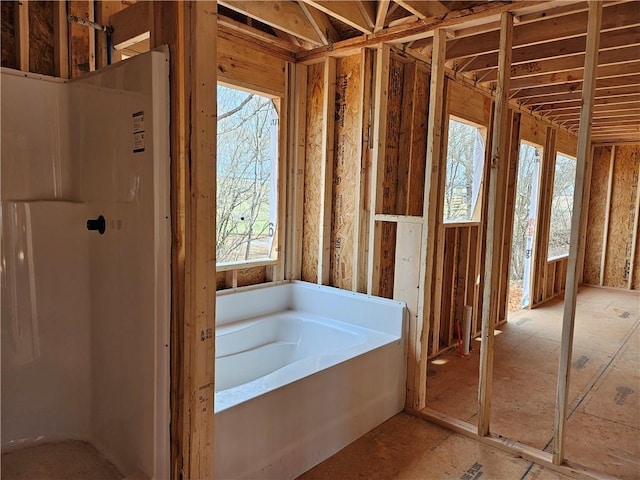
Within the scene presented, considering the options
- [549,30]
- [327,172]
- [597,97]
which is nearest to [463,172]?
[597,97]

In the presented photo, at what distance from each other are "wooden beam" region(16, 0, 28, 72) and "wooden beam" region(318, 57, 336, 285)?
75.4 inches

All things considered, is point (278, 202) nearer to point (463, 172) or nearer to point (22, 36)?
point (22, 36)

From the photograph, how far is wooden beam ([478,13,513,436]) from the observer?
7.77ft

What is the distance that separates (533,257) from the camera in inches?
223

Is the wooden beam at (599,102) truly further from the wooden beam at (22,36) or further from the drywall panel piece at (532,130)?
the wooden beam at (22,36)

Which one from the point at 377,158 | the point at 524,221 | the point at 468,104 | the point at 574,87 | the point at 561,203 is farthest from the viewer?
the point at 561,203

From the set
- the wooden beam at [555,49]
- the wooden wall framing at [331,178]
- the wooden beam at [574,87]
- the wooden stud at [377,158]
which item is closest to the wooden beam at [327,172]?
the wooden wall framing at [331,178]

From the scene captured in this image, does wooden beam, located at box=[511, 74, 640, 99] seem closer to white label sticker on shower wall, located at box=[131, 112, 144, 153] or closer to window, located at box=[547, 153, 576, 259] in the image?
window, located at box=[547, 153, 576, 259]

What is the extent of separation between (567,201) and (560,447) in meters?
6.50

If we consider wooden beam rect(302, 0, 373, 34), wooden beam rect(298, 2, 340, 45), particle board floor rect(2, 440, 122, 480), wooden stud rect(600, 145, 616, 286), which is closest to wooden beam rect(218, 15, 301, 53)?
wooden beam rect(298, 2, 340, 45)

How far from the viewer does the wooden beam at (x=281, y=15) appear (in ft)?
8.45

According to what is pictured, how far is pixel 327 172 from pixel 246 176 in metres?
0.63

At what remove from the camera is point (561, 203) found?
297 inches

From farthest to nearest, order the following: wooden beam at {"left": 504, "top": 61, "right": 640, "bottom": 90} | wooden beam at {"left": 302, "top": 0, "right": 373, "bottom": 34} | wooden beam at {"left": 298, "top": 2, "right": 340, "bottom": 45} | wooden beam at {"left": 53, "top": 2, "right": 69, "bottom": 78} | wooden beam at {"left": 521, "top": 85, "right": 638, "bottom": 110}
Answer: wooden beam at {"left": 521, "top": 85, "right": 638, "bottom": 110}, wooden beam at {"left": 504, "top": 61, "right": 640, "bottom": 90}, wooden beam at {"left": 298, "top": 2, "right": 340, "bottom": 45}, wooden beam at {"left": 302, "top": 0, "right": 373, "bottom": 34}, wooden beam at {"left": 53, "top": 2, "right": 69, "bottom": 78}
